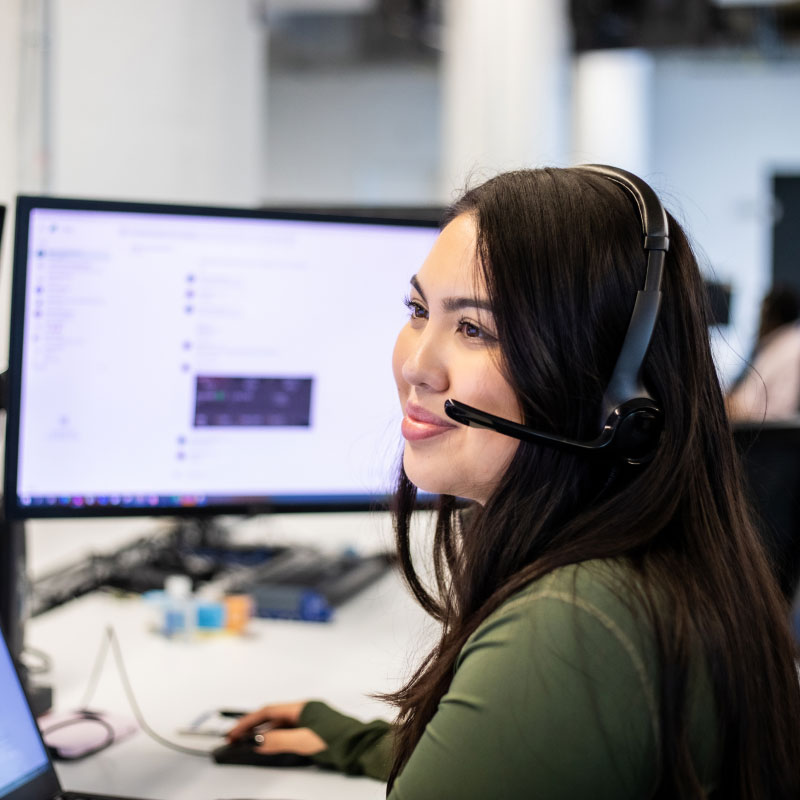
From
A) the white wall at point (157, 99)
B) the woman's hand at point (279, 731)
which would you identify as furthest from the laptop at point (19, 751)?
the white wall at point (157, 99)

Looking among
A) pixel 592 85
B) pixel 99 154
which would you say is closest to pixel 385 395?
pixel 99 154

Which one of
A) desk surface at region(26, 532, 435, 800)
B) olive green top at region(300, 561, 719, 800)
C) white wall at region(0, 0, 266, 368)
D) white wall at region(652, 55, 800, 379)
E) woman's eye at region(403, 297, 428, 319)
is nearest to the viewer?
olive green top at region(300, 561, 719, 800)

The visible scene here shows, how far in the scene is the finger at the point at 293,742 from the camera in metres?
1.05

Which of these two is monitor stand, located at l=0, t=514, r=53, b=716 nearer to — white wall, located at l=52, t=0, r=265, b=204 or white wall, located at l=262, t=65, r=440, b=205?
white wall, located at l=52, t=0, r=265, b=204

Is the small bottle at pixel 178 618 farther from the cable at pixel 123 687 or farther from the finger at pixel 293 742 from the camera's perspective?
the finger at pixel 293 742

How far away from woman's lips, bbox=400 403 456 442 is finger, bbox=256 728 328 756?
37 cm

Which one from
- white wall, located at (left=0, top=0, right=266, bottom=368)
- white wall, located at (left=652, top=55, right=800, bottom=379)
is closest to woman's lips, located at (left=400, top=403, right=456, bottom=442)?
white wall, located at (left=0, top=0, right=266, bottom=368)

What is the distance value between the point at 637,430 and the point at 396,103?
725cm

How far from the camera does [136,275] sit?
123 centimetres

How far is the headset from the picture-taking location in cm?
72

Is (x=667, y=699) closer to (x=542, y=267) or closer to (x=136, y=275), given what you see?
(x=542, y=267)

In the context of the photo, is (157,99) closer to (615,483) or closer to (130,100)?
(130,100)

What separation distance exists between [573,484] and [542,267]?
16cm

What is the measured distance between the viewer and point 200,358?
50.5 inches
